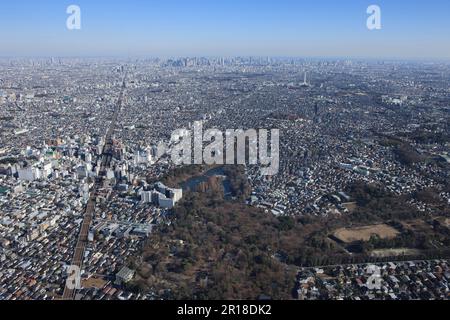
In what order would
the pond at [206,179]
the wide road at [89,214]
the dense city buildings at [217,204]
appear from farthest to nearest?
the pond at [206,179], the wide road at [89,214], the dense city buildings at [217,204]

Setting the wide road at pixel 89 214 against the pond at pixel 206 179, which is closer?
the wide road at pixel 89 214

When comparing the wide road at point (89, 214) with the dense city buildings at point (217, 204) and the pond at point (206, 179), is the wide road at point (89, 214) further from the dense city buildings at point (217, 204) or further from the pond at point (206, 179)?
the pond at point (206, 179)

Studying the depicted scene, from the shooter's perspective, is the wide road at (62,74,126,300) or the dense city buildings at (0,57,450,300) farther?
the wide road at (62,74,126,300)

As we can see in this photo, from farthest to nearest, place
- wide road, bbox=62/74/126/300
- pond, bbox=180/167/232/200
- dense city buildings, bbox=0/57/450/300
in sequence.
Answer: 1. pond, bbox=180/167/232/200
2. wide road, bbox=62/74/126/300
3. dense city buildings, bbox=0/57/450/300

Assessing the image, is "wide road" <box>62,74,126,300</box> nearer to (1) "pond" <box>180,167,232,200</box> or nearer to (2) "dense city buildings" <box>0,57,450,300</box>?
(2) "dense city buildings" <box>0,57,450,300</box>

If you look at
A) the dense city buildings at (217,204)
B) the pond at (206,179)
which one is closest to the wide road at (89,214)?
the dense city buildings at (217,204)

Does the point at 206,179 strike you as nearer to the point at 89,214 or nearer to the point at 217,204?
the point at 217,204

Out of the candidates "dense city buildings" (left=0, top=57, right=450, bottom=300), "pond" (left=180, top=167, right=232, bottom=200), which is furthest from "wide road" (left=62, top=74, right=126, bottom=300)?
"pond" (left=180, top=167, right=232, bottom=200)

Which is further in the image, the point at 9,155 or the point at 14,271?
the point at 9,155

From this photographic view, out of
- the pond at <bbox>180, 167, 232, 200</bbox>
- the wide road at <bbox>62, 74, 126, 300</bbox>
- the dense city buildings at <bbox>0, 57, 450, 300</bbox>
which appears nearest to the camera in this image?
the dense city buildings at <bbox>0, 57, 450, 300</bbox>
